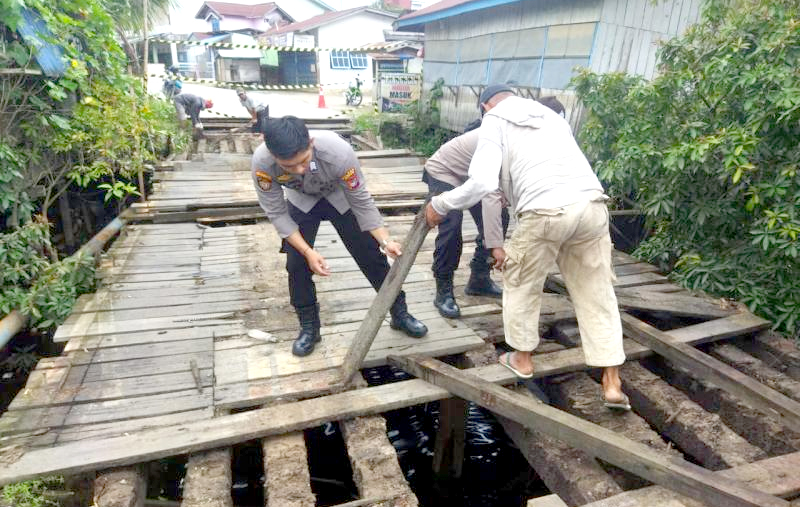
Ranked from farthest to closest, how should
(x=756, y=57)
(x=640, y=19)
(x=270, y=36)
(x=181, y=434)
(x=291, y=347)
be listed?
1. (x=270, y=36)
2. (x=640, y=19)
3. (x=756, y=57)
4. (x=291, y=347)
5. (x=181, y=434)

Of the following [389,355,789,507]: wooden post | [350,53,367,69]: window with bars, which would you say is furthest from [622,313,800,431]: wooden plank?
[350,53,367,69]: window with bars

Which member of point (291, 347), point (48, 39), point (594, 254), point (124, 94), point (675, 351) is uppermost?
point (48, 39)

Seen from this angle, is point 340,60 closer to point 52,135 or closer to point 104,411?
point 52,135

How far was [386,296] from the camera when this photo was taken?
8.81 feet

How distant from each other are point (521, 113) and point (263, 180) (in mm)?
1421

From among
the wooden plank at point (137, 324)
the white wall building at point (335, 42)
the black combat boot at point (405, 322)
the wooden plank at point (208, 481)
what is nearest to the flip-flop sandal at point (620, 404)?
the black combat boot at point (405, 322)

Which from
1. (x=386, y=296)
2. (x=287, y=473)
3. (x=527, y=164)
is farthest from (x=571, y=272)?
(x=287, y=473)

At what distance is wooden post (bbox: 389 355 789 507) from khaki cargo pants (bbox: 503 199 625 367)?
0.37 m

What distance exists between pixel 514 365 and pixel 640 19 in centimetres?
555

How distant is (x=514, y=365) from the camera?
282 centimetres

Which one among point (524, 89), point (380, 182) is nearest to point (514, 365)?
point (380, 182)

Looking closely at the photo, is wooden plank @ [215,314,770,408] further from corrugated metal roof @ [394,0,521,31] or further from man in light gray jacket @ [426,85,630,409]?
corrugated metal roof @ [394,0,521,31]

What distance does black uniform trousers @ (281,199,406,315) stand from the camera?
2988mm

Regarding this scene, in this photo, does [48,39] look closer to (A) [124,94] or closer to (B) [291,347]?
(A) [124,94]
